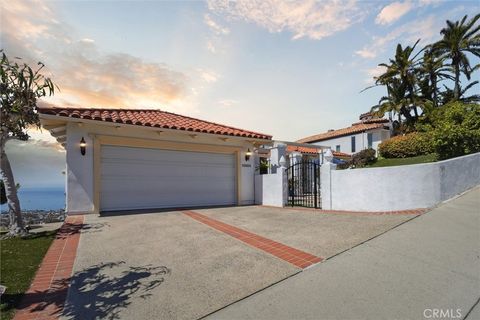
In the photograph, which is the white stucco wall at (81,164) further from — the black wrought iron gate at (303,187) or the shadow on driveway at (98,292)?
the black wrought iron gate at (303,187)

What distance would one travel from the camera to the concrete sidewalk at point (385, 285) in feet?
9.80

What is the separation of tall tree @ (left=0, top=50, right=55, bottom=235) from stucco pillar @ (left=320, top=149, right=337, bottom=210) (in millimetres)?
8979

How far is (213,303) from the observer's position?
316 cm

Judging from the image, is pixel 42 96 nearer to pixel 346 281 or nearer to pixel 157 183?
pixel 157 183

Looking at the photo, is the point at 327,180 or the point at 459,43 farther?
the point at 459,43

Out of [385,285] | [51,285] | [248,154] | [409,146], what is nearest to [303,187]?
[248,154]

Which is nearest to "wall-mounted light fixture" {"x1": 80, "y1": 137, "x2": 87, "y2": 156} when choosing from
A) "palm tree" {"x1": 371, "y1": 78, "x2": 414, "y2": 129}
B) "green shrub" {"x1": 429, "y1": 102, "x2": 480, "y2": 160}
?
"green shrub" {"x1": 429, "y1": 102, "x2": 480, "y2": 160}

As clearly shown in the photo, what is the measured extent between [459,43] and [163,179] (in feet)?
85.5

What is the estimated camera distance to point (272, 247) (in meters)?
5.27

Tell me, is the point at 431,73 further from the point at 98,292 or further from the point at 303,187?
the point at 98,292

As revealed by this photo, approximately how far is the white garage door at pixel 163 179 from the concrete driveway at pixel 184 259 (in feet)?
6.10

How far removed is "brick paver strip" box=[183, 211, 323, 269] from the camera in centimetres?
445

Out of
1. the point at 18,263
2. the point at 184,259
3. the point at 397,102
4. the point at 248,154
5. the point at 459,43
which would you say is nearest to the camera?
the point at 18,263

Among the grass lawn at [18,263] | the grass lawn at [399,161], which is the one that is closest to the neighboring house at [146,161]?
the grass lawn at [18,263]
